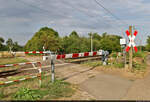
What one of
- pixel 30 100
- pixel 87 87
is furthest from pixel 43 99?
pixel 87 87

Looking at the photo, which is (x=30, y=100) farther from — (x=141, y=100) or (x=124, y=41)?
(x=124, y=41)

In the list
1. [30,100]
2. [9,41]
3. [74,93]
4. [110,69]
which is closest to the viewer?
[30,100]

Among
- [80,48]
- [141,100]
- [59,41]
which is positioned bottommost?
[141,100]

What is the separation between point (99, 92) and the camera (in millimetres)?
4121

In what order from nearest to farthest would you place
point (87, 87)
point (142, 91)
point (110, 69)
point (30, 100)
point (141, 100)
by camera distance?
1. point (30, 100)
2. point (141, 100)
3. point (142, 91)
4. point (87, 87)
5. point (110, 69)

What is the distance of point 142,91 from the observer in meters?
4.30

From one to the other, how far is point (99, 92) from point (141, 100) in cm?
129

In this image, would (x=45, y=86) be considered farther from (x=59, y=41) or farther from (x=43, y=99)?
(x=59, y=41)

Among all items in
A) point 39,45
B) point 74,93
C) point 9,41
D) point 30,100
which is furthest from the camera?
point 9,41

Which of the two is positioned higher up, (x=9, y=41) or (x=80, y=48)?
(x=9, y=41)

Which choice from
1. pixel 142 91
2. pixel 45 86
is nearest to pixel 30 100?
pixel 45 86

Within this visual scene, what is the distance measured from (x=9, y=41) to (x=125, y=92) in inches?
1744

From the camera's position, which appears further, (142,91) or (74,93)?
(142,91)

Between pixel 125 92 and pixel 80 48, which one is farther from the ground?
pixel 80 48
